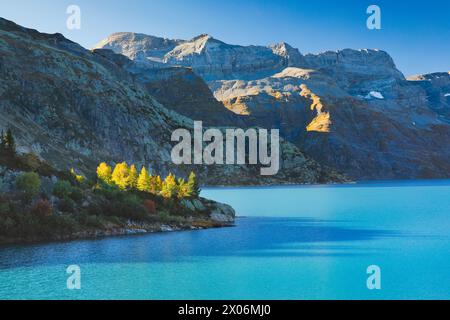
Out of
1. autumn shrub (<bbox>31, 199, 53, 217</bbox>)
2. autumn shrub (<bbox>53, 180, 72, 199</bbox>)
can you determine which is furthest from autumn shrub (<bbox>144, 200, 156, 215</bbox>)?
autumn shrub (<bbox>31, 199, 53, 217</bbox>)

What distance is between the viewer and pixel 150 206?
3898 inches

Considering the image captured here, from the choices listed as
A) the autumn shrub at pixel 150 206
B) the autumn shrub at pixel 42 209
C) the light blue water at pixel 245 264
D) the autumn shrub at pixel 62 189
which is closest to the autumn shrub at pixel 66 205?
the autumn shrub at pixel 62 189

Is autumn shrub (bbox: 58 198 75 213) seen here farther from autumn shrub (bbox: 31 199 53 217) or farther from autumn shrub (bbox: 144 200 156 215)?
autumn shrub (bbox: 144 200 156 215)

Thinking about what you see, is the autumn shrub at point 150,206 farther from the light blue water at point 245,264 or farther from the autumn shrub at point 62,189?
the autumn shrub at point 62,189

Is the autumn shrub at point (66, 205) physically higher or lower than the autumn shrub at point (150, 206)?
higher

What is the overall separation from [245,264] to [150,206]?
4031 cm

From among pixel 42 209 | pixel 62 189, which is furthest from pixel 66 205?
pixel 42 209

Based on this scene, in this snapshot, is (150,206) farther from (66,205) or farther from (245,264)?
(245,264)

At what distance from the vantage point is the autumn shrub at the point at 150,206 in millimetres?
98062

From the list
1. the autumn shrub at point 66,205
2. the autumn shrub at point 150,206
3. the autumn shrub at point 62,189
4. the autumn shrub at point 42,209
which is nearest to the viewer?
the autumn shrub at point 42,209

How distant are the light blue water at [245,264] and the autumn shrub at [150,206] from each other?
10.6 meters

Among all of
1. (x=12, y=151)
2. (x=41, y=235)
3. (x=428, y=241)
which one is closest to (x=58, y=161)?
(x=12, y=151)
